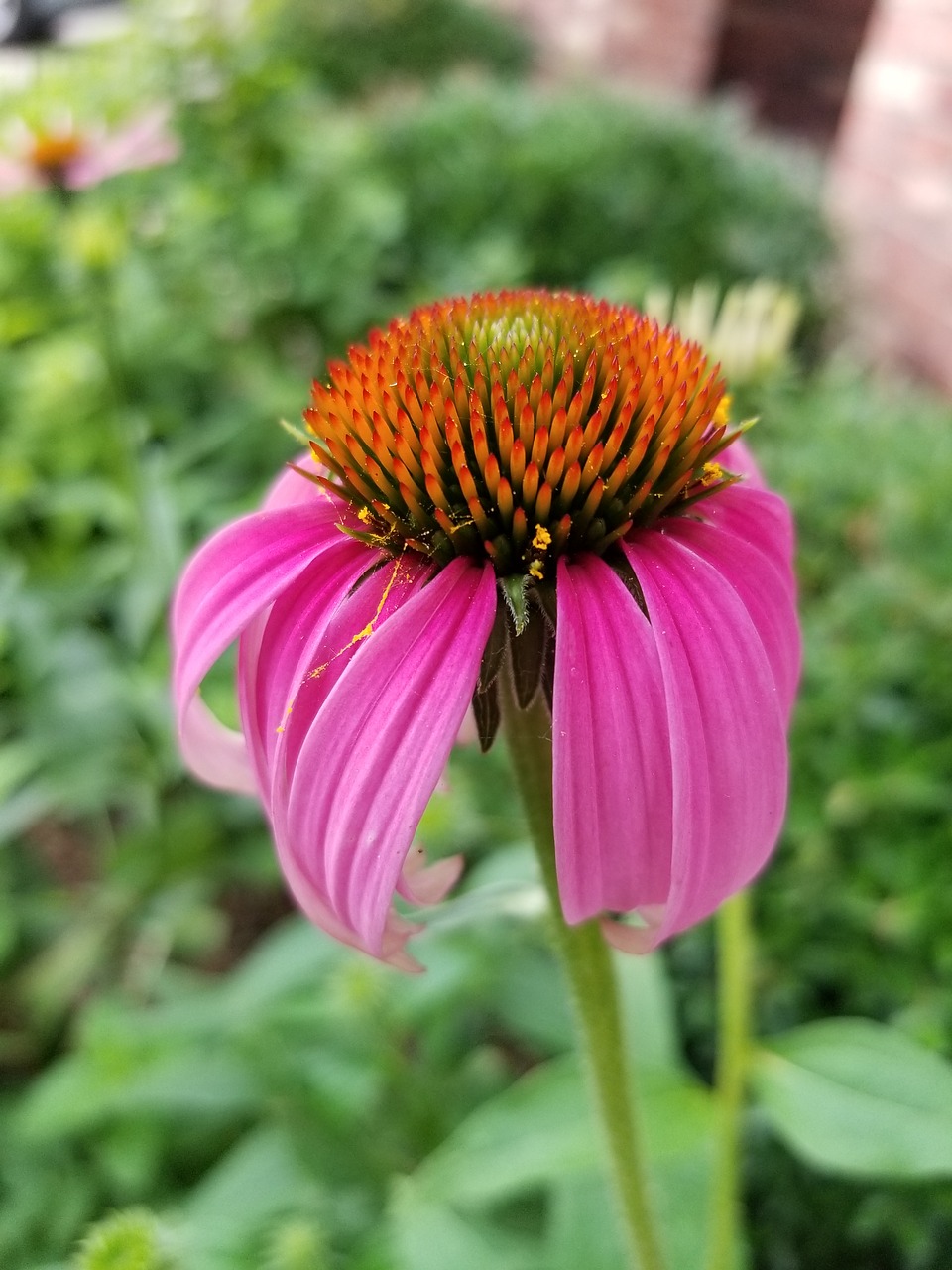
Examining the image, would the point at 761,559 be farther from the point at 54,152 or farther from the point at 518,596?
the point at 54,152

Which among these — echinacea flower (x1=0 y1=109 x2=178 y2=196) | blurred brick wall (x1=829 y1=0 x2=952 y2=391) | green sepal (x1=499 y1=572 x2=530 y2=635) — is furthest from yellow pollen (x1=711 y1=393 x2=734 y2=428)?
blurred brick wall (x1=829 y1=0 x2=952 y2=391)

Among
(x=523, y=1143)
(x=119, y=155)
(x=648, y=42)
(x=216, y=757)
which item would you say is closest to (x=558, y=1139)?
(x=523, y=1143)

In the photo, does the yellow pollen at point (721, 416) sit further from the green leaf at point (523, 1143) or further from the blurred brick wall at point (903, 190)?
the blurred brick wall at point (903, 190)

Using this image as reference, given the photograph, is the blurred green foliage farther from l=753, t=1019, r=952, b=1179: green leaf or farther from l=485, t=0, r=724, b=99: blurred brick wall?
l=485, t=0, r=724, b=99: blurred brick wall

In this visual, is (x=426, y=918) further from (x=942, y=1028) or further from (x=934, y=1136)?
(x=942, y=1028)

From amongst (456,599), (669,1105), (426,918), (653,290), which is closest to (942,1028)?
(669,1105)
